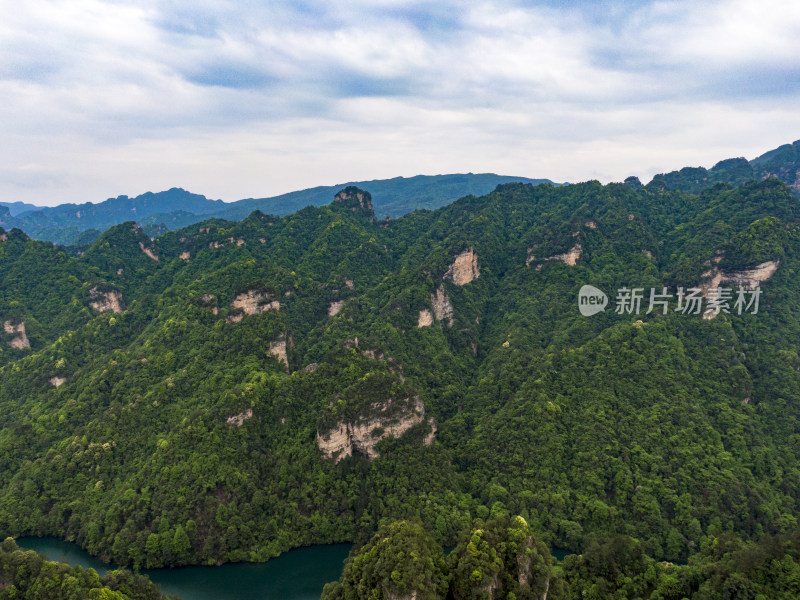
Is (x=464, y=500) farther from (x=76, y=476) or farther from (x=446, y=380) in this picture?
(x=76, y=476)

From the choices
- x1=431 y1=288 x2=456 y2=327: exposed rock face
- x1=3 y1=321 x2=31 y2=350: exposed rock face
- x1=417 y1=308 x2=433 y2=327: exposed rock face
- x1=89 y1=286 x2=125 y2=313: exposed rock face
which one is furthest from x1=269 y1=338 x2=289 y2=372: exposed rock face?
x1=3 y1=321 x2=31 y2=350: exposed rock face

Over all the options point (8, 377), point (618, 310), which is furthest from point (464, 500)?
point (8, 377)

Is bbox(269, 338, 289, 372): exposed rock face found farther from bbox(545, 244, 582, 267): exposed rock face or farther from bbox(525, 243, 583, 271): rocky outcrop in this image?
bbox(545, 244, 582, 267): exposed rock face

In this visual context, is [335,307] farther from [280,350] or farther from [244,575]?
[244,575]

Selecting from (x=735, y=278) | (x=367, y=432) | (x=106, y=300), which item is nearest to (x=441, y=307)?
(x=367, y=432)

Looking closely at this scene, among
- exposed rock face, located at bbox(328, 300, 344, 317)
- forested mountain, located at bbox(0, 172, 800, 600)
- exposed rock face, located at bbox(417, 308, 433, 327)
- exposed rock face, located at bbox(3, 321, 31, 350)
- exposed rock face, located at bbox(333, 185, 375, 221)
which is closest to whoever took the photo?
forested mountain, located at bbox(0, 172, 800, 600)
